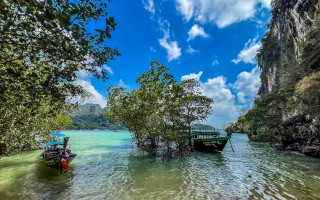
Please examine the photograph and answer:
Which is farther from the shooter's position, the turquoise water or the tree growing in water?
the tree growing in water

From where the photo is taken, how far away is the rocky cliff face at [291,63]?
1255 inches

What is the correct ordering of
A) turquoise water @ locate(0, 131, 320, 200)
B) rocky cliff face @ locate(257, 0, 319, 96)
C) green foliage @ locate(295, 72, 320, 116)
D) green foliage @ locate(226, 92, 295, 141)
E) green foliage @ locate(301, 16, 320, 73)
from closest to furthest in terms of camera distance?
turquoise water @ locate(0, 131, 320, 200) < green foliage @ locate(295, 72, 320, 116) < green foliage @ locate(301, 16, 320, 73) < green foliage @ locate(226, 92, 295, 141) < rocky cliff face @ locate(257, 0, 319, 96)

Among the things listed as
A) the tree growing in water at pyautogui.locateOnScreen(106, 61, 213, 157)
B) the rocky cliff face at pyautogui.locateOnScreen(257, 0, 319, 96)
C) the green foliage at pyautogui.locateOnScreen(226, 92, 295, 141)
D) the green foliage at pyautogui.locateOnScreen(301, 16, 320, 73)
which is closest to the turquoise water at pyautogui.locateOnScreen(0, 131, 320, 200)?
the tree growing in water at pyautogui.locateOnScreen(106, 61, 213, 157)

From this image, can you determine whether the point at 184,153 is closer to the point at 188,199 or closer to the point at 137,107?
the point at 137,107

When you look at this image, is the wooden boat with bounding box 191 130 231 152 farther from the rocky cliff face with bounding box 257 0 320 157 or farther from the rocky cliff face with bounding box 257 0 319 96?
the rocky cliff face with bounding box 257 0 319 96

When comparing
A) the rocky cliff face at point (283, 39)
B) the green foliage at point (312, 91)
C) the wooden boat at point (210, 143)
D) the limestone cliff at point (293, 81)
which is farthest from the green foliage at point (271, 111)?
the wooden boat at point (210, 143)

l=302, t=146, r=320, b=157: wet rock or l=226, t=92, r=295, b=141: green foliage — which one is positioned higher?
l=226, t=92, r=295, b=141: green foliage

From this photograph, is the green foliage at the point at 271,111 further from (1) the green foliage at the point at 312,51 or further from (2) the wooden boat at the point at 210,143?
(2) the wooden boat at the point at 210,143

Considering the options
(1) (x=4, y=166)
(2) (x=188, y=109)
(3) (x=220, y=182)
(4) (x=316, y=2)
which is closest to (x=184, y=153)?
(2) (x=188, y=109)

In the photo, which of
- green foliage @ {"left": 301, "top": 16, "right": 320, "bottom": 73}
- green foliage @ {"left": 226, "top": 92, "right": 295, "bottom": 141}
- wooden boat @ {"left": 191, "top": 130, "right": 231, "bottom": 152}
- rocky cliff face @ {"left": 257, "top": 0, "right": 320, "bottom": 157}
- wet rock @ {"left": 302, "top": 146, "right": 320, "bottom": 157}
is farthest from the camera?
green foliage @ {"left": 226, "top": 92, "right": 295, "bottom": 141}

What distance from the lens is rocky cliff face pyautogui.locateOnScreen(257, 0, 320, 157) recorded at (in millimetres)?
31875

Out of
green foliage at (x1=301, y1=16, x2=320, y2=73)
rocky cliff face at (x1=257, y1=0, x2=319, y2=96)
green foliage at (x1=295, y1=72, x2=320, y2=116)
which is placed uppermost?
rocky cliff face at (x1=257, y1=0, x2=319, y2=96)

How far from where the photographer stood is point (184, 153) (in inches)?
1216

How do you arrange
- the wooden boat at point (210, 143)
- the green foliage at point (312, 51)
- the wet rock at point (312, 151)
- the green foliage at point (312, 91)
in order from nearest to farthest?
the green foliage at point (312, 91)
the wet rock at point (312, 151)
the green foliage at point (312, 51)
the wooden boat at point (210, 143)
